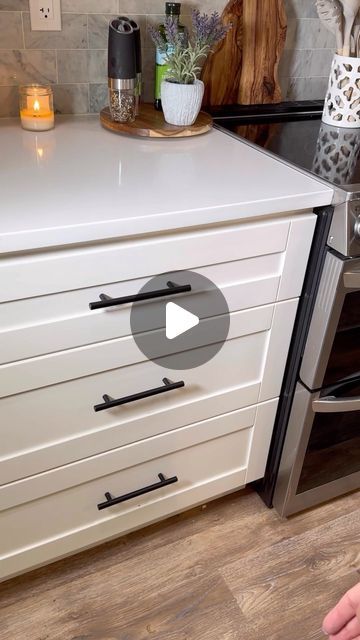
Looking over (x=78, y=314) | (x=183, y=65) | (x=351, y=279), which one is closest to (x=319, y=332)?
(x=351, y=279)

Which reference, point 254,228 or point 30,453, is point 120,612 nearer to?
point 30,453

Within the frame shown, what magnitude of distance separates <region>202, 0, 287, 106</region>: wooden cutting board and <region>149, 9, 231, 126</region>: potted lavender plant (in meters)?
0.20

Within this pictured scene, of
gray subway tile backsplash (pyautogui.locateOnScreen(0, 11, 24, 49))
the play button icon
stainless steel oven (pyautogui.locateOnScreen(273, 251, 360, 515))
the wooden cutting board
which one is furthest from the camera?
the wooden cutting board

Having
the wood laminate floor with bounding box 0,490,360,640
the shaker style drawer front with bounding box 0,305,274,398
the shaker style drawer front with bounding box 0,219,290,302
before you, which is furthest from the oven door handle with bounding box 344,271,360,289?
the wood laminate floor with bounding box 0,490,360,640

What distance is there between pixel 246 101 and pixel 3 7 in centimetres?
69

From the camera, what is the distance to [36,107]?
1228 millimetres

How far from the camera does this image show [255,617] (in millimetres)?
1262

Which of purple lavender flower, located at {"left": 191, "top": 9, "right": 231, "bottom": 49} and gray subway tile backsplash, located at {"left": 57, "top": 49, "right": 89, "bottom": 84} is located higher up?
purple lavender flower, located at {"left": 191, "top": 9, "right": 231, "bottom": 49}

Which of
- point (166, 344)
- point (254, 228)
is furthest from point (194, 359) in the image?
point (254, 228)

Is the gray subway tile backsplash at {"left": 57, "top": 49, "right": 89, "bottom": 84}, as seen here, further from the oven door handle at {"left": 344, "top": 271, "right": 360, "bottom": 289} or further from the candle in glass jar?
the oven door handle at {"left": 344, "top": 271, "right": 360, "bottom": 289}

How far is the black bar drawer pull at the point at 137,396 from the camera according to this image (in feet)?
3.43

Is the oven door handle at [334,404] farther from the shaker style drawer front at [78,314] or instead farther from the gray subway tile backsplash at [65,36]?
the gray subway tile backsplash at [65,36]

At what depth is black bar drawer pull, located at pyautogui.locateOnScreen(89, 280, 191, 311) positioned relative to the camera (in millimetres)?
917

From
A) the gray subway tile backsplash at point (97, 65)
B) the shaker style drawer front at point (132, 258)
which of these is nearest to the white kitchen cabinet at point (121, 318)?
the shaker style drawer front at point (132, 258)
